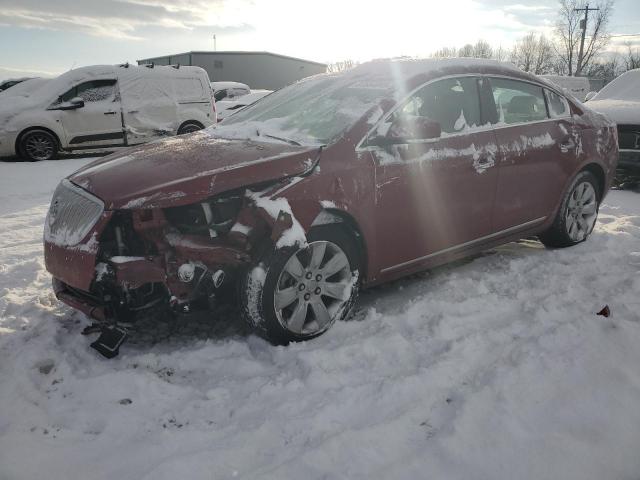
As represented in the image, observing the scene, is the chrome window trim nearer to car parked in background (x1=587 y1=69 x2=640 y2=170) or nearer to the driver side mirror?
car parked in background (x1=587 y1=69 x2=640 y2=170)

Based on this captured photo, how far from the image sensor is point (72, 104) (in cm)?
980

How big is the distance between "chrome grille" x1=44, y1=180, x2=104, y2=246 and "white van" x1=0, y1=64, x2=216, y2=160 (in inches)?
301

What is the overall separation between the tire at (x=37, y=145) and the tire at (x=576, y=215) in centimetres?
894

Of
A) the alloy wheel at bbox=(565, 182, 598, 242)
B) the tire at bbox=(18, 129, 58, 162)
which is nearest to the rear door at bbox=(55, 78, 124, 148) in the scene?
the tire at bbox=(18, 129, 58, 162)

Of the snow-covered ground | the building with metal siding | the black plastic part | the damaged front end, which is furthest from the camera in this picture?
the building with metal siding

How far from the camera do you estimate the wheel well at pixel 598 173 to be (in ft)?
15.3

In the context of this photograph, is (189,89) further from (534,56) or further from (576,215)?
(534,56)

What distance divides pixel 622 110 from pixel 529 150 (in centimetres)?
459

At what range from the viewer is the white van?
962cm

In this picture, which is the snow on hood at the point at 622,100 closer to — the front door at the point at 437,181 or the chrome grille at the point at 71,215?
the front door at the point at 437,181

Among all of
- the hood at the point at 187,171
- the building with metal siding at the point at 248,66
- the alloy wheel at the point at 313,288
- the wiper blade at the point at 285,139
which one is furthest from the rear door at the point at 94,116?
the building with metal siding at the point at 248,66

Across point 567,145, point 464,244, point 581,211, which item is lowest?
point 464,244

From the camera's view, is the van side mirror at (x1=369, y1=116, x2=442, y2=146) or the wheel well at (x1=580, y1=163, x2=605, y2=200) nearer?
the van side mirror at (x1=369, y1=116, x2=442, y2=146)

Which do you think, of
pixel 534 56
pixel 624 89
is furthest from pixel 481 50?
pixel 624 89
